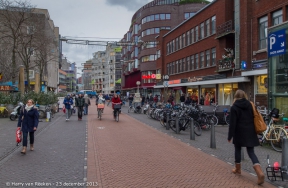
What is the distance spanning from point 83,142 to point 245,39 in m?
15.3

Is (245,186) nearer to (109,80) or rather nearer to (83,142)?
(83,142)

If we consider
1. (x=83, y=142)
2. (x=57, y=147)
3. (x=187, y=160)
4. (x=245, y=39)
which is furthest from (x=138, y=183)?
(x=245, y=39)

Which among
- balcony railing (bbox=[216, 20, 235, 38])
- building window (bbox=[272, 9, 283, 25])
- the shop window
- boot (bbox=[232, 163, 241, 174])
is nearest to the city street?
boot (bbox=[232, 163, 241, 174])

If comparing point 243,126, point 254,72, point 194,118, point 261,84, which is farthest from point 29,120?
point 261,84

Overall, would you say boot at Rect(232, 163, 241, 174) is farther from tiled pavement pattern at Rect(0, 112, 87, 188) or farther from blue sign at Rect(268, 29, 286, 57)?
blue sign at Rect(268, 29, 286, 57)

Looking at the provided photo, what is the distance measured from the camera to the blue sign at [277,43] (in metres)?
10.9

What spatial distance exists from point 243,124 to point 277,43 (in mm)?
5843

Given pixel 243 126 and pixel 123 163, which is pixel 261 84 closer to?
pixel 123 163

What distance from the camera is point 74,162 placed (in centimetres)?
820

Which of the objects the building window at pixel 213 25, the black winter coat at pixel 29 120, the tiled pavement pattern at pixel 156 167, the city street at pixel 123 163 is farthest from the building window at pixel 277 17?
the black winter coat at pixel 29 120

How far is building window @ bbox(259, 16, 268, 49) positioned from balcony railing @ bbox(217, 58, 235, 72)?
3.68 metres

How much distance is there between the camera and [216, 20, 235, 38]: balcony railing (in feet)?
82.9

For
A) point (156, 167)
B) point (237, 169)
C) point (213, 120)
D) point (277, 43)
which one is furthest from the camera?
point (213, 120)

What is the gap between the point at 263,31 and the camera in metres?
21.1
